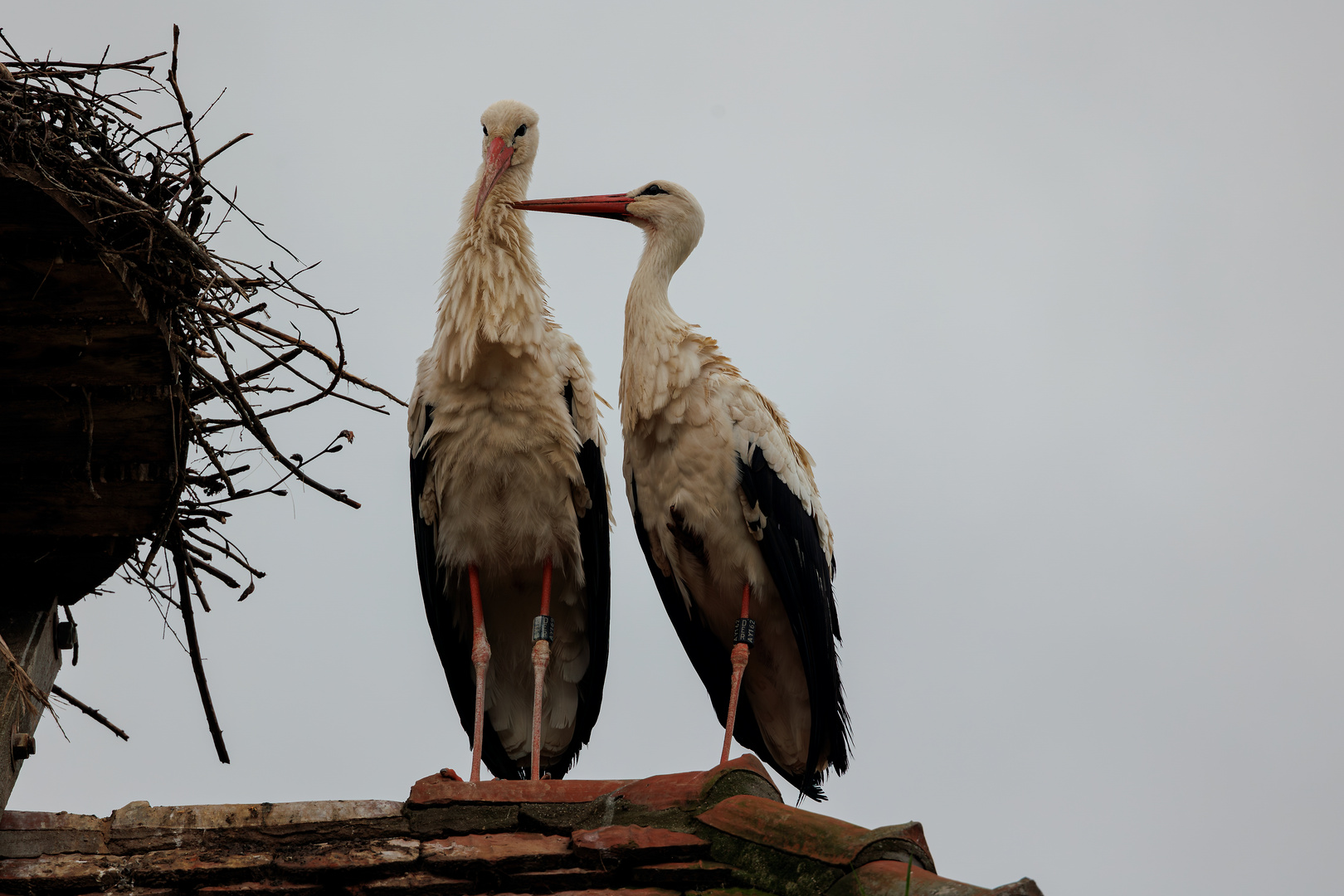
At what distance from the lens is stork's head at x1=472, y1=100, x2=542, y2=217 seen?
5.17 m

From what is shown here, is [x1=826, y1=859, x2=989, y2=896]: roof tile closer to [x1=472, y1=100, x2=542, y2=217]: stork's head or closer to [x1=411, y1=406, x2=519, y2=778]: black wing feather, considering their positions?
[x1=411, y1=406, x2=519, y2=778]: black wing feather

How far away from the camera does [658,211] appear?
5.38 meters

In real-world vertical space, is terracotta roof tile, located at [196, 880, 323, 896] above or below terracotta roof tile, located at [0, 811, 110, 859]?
below

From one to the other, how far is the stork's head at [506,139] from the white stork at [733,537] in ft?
0.65

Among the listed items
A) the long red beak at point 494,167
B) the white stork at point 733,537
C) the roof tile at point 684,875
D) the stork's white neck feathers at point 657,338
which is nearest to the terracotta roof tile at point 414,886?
the roof tile at point 684,875

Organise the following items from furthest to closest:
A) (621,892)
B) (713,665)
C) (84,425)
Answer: (713,665) < (84,425) < (621,892)

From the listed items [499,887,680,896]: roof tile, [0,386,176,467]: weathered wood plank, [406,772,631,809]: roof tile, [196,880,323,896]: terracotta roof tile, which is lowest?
[196,880,323,896]: terracotta roof tile

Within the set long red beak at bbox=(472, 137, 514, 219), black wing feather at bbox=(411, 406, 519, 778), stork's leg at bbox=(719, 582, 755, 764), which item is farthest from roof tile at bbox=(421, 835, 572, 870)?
long red beak at bbox=(472, 137, 514, 219)

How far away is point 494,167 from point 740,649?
2104mm

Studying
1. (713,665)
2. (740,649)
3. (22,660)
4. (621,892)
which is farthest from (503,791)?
(713,665)

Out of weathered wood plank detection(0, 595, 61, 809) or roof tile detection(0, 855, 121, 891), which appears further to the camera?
weathered wood plank detection(0, 595, 61, 809)

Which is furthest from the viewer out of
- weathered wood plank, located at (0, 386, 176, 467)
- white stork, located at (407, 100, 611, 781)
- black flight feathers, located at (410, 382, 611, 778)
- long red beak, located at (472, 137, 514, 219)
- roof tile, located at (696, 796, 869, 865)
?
long red beak, located at (472, 137, 514, 219)

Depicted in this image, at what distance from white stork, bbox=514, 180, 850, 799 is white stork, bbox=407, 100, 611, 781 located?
0.79ft

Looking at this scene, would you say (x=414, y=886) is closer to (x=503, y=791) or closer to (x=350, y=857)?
(x=350, y=857)
